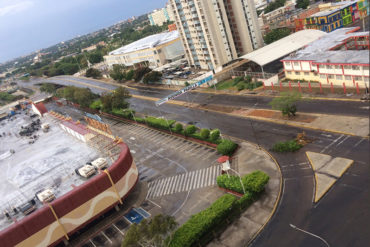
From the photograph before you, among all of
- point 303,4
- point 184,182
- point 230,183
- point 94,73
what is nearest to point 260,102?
point 184,182

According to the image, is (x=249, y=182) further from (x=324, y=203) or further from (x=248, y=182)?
(x=324, y=203)

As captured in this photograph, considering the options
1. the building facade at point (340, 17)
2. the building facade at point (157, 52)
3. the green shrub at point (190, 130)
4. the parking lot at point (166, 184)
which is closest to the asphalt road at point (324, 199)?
the parking lot at point (166, 184)

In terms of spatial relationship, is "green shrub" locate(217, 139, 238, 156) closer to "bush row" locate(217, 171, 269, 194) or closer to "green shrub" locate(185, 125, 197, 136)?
"bush row" locate(217, 171, 269, 194)

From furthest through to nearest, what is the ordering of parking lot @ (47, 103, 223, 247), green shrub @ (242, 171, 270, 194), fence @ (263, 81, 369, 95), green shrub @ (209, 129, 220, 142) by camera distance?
1. fence @ (263, 81, 369, 95)
2. green shrub @ (209, 129, 220, 142)
3. parking lot @ (47, 103, 223, 247)
4. green shrub @ (242, 171, 270, 194)

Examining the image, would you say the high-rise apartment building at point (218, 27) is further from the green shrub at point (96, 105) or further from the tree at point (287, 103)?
the tree at point (287, 103)

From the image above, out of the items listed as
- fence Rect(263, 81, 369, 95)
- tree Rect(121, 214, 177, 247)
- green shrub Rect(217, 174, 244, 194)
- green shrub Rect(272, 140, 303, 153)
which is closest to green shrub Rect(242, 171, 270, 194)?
green shrub Rect(217, 174, 244, 194)

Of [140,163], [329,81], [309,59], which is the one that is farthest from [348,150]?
[140,163]
